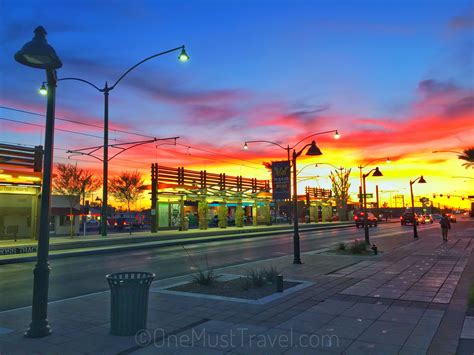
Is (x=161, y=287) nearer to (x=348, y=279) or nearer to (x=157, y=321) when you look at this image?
(x=157, y=321)

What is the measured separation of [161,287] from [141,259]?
25.4ft

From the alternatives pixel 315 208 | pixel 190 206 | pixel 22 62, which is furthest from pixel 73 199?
pixel 315 208

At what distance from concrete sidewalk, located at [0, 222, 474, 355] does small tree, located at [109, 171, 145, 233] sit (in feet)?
188

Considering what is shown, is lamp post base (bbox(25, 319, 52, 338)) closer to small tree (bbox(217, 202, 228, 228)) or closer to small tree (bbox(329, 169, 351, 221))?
small tree (bbox(217, 202, 228, 228))

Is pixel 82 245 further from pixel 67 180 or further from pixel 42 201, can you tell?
pixel 67 180

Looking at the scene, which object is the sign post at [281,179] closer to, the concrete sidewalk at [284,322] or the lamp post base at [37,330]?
the concrete sidewalk at [284,322]

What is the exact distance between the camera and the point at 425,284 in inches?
412

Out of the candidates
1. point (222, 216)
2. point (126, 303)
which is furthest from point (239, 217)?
point (126, 303)

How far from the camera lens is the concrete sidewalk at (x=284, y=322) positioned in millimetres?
5680

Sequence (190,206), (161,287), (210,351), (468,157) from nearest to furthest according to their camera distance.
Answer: (210,351)
(161,287)
(468,157)
(190,206)

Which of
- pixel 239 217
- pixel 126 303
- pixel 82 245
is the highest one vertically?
pixel 239 217

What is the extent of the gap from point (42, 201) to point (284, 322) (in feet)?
14.1

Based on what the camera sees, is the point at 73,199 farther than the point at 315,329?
Yes

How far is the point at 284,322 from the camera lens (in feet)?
22.7
